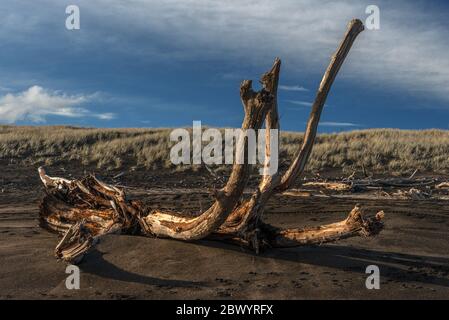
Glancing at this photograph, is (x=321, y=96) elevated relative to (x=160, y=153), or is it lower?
elevated

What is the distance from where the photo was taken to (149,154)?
21781 mm

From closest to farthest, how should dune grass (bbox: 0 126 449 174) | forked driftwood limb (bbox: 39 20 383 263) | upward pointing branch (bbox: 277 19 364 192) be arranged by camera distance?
forked driftwood limb (bbox: 39 20 383 263)
upward pointing branch (bbox: 277 19 364 192)
dune grass (bbox: 0 126 449 174)

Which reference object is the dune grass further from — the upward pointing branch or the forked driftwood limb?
the upward pointing branch

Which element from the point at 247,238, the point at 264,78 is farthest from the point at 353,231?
the point at 264,78

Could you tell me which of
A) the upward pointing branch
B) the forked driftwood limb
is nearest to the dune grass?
the forked driftwood limb

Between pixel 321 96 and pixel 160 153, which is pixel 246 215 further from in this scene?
pixel 160 153

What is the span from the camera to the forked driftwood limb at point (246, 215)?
5.86 metres

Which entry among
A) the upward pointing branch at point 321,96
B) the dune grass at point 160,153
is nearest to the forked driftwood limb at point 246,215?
the upward pointing branch at point 321,96

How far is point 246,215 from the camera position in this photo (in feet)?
21.4

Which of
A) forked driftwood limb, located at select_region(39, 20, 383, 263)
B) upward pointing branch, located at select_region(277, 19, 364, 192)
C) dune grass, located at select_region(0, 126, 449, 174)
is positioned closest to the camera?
forked driftwood limb, located at select_region(39, 20, 383, 263)

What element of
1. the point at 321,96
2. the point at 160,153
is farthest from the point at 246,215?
the point at 160,153

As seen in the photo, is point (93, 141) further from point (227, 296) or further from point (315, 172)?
point (227, 296)

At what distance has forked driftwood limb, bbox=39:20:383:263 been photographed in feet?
19.2

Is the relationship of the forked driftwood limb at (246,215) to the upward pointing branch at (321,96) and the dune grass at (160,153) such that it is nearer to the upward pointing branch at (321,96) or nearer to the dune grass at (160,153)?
the upward pointing branch at (321,96)
